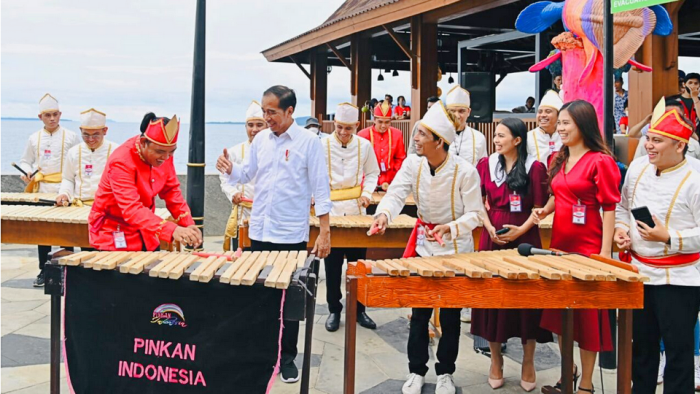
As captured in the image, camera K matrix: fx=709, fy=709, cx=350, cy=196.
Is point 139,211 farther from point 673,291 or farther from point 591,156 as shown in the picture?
point 673,291

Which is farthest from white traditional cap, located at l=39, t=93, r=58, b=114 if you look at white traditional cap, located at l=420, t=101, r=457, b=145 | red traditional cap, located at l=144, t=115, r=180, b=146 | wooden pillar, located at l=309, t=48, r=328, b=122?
wooden pillar, located at l=309, t=48, r=328, b=122

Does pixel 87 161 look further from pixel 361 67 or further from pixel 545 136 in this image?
pixel 361 67

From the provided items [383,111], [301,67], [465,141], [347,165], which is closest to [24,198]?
[347,165]

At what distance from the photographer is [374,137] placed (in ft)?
29.6

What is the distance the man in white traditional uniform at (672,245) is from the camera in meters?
4.08

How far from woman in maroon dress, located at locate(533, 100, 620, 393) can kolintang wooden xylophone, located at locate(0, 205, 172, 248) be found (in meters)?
3.41

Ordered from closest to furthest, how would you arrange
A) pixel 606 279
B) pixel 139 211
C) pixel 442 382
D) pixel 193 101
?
1. pixel 606 279
2. pixel 139 211
3. pixel 442 382
4. pixel 193 101

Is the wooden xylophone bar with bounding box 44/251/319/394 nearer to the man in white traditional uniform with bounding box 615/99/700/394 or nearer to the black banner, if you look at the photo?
the black banner

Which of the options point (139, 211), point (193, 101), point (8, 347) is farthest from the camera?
point (193, 101)

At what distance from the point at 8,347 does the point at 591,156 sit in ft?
15.3

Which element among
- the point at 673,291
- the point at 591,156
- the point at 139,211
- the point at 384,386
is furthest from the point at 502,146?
the point at 139,211

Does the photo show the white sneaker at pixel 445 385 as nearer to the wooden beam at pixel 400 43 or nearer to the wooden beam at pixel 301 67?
the wooden beam at pixel 400 43

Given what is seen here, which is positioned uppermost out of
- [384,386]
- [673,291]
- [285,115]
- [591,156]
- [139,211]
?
[285,115]

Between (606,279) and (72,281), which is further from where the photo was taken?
(72,281)
